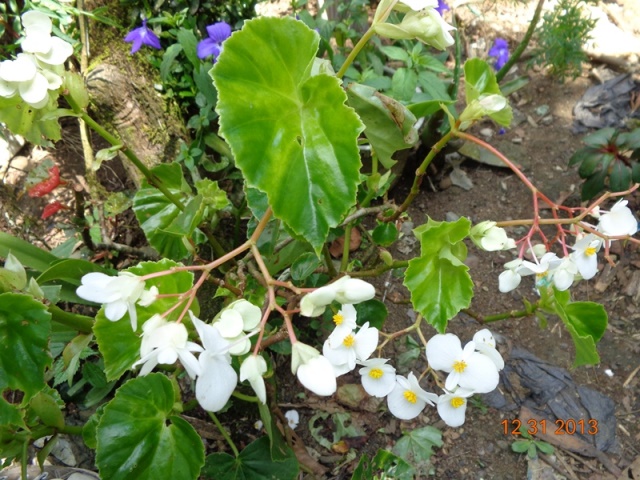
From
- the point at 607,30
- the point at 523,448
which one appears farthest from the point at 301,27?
the point at 607,30

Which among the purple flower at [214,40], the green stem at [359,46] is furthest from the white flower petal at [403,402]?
the purple flower at [214,40]

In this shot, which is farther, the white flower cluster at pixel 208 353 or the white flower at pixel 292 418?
the white flower at pixel 292 418

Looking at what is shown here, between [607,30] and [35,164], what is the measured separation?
212 cm

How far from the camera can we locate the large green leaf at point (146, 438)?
0.72m

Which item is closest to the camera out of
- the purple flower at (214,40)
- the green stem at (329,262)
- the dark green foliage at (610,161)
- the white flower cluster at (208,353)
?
the white flower cluster at (208,353)

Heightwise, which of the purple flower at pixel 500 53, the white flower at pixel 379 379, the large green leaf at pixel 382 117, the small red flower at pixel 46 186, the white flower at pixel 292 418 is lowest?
the white flower at pixel 292 418

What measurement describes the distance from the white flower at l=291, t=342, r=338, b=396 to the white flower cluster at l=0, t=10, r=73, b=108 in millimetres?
493

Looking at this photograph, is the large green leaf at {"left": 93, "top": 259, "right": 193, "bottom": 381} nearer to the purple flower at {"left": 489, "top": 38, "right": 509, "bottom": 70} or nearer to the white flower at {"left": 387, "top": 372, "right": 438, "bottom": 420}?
the white flower at {"left": 387, "top": 372, "right": 438, "bottom": 420}

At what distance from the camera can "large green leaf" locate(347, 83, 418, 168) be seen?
0.76m

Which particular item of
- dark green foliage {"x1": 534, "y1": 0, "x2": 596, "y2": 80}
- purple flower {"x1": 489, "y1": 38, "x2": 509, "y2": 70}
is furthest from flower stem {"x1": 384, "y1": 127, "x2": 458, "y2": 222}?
dark green foliage {"x1": 534, "y1": 0, "x2": 596, "y2": 80}

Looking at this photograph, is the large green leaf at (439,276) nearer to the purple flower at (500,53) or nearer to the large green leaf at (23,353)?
the large green leaf at (23,353)

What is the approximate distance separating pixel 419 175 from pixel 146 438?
1.91ft

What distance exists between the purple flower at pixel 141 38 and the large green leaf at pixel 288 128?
2.77ft

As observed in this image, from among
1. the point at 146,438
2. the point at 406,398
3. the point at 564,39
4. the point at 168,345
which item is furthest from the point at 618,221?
the point at 564,39
